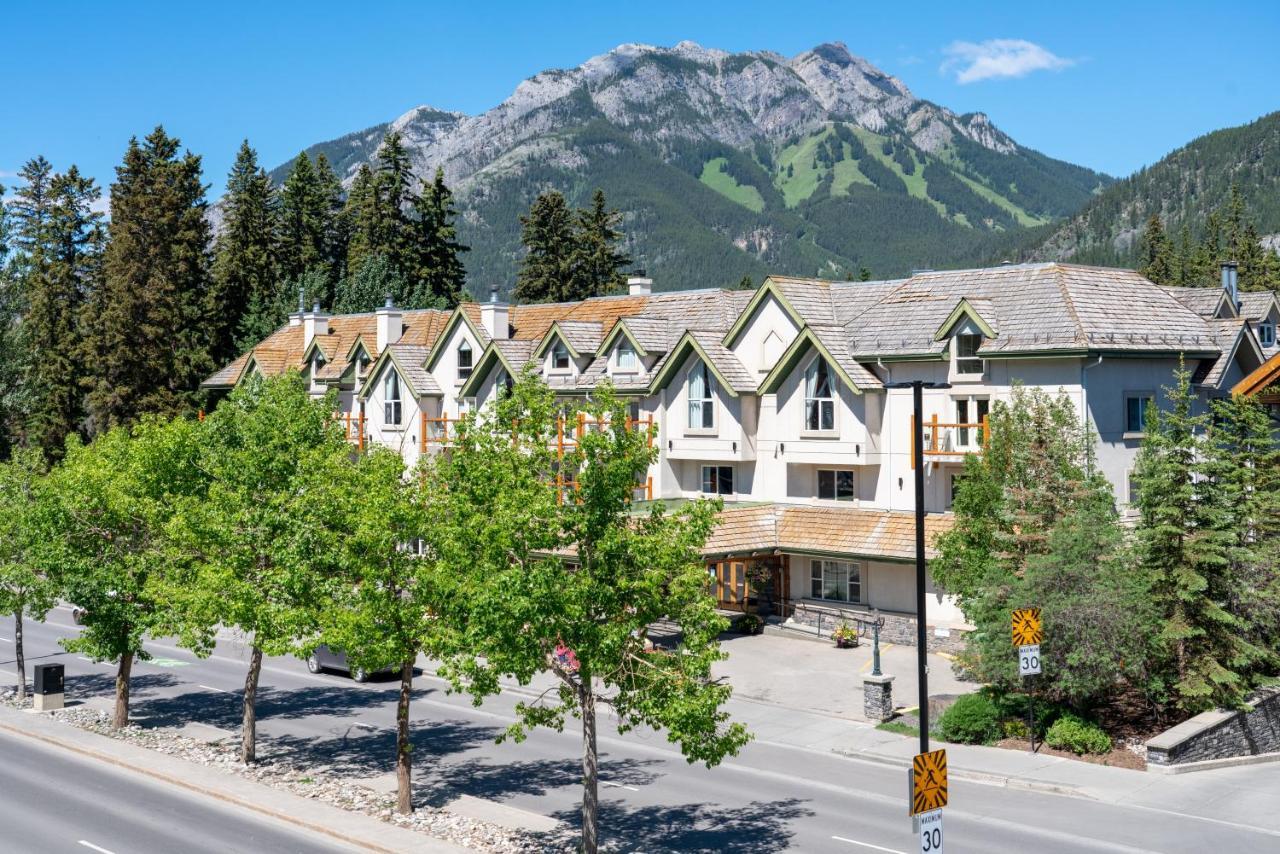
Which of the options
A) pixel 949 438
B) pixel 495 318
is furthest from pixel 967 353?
pixel 495 318

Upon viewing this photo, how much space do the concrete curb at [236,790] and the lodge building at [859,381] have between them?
12.3 m

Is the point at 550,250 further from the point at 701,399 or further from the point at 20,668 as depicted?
the point at 20,668

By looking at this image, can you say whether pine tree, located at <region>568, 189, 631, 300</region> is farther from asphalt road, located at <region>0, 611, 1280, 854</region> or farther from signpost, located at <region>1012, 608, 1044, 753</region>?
signpost, located at <region>1012, 608, 1044, 753</region>

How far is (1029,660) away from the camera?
27625mm

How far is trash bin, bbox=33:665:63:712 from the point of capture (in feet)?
113

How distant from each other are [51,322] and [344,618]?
69.5 metres

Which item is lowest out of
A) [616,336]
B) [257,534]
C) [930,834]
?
[930,834]

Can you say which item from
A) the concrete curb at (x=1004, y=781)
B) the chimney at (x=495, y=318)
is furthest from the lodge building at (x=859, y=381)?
the concrete curb at (x=1004, y=781)

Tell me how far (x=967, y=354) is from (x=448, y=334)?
81.0 ft

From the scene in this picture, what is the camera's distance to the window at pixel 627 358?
50.3 meters

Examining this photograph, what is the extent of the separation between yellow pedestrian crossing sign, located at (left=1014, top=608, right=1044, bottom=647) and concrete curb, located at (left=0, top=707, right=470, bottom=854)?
1332 centimetres

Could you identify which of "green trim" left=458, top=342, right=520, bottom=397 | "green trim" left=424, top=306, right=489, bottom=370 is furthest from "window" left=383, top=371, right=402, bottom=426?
"green trim" left=458, top=342, right=520, bottom=397

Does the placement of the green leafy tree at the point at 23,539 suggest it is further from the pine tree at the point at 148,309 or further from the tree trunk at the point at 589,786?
the pine tree at the point at 148,309

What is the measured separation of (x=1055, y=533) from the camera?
29.9m
